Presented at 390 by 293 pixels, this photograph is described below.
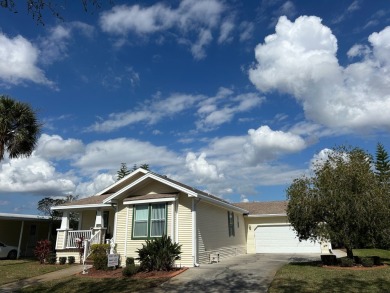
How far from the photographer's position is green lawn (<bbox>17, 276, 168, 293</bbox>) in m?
11.9

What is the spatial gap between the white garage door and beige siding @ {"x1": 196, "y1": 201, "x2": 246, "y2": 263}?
8.00ft

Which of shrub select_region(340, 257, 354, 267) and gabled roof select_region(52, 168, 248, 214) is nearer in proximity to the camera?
shrub select_region(340, 257, 354, 267)

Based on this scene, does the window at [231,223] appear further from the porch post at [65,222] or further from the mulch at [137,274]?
the porch post at [65,222]

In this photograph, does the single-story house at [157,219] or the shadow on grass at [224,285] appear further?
the single-story house at [157,219]

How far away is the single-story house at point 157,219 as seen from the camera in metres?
16.7

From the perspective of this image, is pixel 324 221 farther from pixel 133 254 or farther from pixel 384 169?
pixel 384 169

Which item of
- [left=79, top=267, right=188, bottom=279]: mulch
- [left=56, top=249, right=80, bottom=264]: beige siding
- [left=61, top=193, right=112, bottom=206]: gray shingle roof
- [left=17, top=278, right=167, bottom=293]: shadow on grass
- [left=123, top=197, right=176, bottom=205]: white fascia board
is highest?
[left=61, top=193, right=112, bottom=206]: gray shingle roof

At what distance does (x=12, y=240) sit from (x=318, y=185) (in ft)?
78.0

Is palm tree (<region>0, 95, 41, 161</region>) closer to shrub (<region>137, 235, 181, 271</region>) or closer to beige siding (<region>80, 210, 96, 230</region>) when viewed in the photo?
beige siding (<region>80, 210, 96, 230</region>)

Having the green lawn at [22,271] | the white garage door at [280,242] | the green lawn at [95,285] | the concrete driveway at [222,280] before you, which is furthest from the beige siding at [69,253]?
the white garage door at [280,242]

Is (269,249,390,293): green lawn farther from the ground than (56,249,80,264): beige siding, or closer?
closer

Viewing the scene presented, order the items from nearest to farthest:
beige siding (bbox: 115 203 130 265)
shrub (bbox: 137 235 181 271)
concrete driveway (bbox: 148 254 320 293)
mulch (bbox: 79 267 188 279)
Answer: concrete driveway (bbox: 148 254 320 293) < mulch (bbox: 79 267 188 279) < shrub (bbox: 137 235 181 271) < beige siding (bbox: 115 203 130 265)

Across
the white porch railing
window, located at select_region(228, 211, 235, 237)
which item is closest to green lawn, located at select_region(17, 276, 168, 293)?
the white porch railing

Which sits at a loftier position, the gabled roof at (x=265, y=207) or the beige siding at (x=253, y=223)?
the gabled roof at (x=265, y=207)
